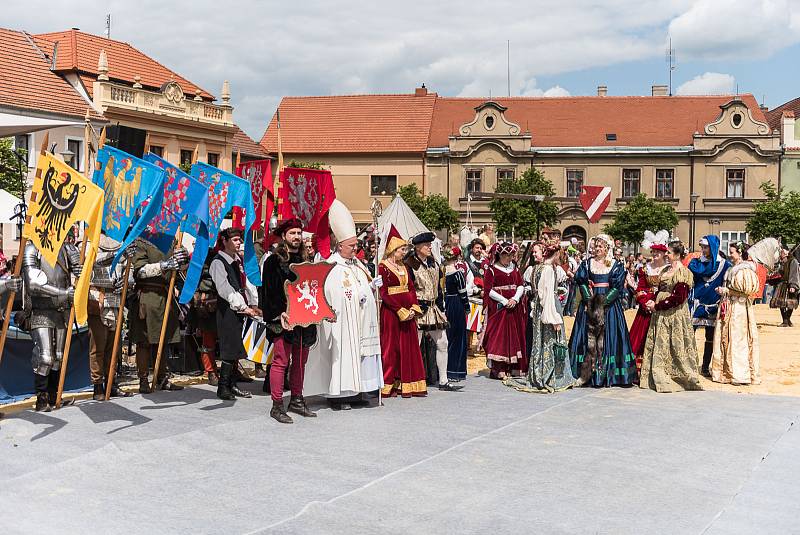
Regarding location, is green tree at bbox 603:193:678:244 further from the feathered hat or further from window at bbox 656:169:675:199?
the feathered hat

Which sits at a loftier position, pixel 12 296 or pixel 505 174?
pixel 505 174

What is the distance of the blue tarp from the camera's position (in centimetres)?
830

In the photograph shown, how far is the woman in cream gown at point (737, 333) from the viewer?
35.4 ft

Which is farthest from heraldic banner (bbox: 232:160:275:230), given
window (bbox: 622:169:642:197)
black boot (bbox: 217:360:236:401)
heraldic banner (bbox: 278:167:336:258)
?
window (bbox: 622:169:642:197)

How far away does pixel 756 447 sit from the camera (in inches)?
282

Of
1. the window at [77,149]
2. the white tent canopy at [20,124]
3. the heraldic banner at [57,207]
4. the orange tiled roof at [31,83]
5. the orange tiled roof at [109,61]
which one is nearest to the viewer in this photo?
the heraldic banner at [57,207]

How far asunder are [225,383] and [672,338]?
4.90m

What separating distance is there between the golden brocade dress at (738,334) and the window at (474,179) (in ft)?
121

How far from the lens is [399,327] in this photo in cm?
939

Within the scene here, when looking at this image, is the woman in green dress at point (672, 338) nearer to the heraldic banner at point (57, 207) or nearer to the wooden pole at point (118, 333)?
the wooden pole at point (118, 333)

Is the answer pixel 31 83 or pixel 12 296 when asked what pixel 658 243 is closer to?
pixel 12 296

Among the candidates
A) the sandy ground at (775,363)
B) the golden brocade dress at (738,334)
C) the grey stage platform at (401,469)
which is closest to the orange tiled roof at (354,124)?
the sandy ground at (775,363)

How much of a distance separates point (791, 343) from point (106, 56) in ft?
103

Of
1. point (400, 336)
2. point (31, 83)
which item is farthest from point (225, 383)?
point (31, 83)
